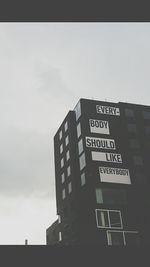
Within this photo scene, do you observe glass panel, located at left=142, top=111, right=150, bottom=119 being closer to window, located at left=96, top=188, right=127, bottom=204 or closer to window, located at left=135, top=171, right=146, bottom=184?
window, located at left=135, top=171, right=146, bottom=184

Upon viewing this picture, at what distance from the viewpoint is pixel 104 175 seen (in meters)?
48.8

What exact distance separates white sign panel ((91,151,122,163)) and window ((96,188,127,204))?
442cm

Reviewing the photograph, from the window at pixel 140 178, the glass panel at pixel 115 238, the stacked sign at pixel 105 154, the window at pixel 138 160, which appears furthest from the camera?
the window at pixel 138 160

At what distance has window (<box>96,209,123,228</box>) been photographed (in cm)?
4588

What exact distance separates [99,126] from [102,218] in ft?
45.1

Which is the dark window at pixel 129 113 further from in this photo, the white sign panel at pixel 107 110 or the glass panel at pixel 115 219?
the glass panel at pixel 115 219

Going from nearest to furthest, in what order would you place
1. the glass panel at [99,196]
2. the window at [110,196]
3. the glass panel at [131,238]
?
the glass panel at [131,238] < the glass panel at [99,196] < the window at [110,196]

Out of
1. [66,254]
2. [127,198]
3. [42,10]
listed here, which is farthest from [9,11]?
[127,198]

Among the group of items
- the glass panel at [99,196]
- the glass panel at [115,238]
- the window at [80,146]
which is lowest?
the glass panel at [115,238]

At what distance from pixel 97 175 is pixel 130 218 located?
718 centimetres

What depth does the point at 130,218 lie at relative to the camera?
156 ft

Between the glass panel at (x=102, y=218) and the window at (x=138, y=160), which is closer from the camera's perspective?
the glass panel at (x=102, y=218)

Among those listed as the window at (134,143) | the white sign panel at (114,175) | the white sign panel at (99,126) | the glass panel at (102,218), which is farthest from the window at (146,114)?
the glass panel at (102,218)

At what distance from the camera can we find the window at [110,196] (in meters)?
47.2
